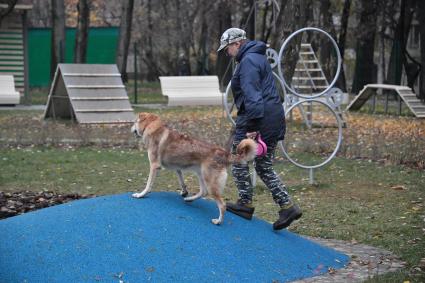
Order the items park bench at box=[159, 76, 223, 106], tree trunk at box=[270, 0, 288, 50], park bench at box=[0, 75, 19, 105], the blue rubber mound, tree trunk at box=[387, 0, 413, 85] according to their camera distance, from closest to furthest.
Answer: the blue rubber mound, tree trunk at box=[270, 0, 288, 50], park bench at box=[0, 75, 19, 105], park bench at box=[159, 76, 223, 106], tree trunk at box=[387, 0, 413, 85]

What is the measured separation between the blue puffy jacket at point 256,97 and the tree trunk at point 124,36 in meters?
28.6

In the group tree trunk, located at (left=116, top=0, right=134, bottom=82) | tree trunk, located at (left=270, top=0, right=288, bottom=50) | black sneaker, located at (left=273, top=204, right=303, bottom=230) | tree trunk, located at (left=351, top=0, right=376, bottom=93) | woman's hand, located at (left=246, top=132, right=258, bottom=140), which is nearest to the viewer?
woman's hand, located at (left=246, top=132, right=258, bottom=140)

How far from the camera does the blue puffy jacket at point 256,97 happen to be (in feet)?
24.1

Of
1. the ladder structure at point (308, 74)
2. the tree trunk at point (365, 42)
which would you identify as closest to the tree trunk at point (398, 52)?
the tree trunk at point (365, 42)

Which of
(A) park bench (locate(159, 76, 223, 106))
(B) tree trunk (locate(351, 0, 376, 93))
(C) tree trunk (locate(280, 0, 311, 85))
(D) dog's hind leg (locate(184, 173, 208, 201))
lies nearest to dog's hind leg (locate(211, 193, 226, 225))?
(D) dog's hind leg (locate(184, 173, 208, 201))

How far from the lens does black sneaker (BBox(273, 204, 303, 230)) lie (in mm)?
7582

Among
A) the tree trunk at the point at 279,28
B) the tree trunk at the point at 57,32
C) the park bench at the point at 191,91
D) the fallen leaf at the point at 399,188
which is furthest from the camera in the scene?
the tree trunk at the point at 57,32

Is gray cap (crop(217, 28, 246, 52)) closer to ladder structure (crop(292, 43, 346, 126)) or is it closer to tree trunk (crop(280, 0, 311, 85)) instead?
tree trunk (crop(280, 0, 311, 85))

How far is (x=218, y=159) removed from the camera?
7289 mm

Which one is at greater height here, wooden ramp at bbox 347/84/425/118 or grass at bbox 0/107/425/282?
wooden ramp at bbox 347/84/425/118

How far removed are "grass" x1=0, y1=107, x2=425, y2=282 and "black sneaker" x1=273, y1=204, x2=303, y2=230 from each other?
1.07m

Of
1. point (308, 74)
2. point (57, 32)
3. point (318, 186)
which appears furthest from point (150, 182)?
point (57, 32)

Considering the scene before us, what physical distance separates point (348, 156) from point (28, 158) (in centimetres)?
604

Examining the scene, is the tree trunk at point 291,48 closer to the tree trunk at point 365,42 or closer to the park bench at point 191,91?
the park bench at point 191,91
